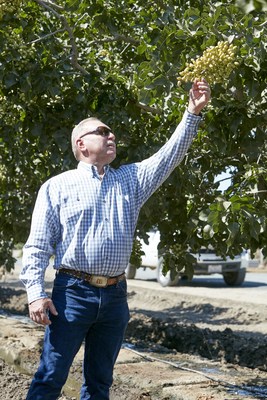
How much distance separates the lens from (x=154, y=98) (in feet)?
17.9

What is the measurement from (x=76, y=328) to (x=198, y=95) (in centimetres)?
117

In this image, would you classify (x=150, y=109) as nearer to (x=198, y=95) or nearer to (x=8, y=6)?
(x=8, y=6)

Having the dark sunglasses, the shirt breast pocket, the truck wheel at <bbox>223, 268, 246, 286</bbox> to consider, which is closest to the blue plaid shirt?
the shirt breast pocket

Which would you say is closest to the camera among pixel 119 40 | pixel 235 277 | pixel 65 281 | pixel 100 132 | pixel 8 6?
pixel 65 281

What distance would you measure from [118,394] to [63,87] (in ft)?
7.17

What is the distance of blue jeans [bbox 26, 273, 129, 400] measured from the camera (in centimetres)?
377

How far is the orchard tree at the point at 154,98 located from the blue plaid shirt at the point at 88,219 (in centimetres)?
54

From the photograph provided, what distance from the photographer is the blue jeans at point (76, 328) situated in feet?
12.4

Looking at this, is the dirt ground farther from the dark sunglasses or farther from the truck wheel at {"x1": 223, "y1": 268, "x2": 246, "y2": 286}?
the truck wheel at {"x1": 223, "y1": 268, "x2": 246, "y2": 286}

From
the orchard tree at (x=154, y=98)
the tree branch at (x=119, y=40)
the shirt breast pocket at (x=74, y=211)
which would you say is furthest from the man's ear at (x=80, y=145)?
the tree branch at (x=119, y=40)

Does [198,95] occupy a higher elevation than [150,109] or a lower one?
lower

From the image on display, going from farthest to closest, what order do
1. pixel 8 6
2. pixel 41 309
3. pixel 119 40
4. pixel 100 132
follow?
1. pixel 119 40
2. pixel 8 6
3. pixel 100 132
4. pixel 41 309

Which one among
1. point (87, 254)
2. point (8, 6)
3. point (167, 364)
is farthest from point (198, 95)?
point (167, 364)

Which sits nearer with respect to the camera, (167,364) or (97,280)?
(97,280)
